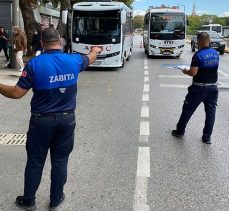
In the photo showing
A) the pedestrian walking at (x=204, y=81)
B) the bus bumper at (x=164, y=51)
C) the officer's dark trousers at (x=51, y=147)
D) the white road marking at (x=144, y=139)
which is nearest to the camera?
the officer's dark trousers at (x=51, y=147)

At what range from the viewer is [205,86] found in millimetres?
6844

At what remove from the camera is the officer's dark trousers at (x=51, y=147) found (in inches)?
160

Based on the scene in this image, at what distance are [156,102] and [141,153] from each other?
14.7 ft

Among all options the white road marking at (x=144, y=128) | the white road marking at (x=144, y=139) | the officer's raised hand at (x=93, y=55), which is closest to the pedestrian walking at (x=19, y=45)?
the white road marking at (x=144, y=128)

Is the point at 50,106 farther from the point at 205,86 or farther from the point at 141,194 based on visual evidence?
the point at 205,86

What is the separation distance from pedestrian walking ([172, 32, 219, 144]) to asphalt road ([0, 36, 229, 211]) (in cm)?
41

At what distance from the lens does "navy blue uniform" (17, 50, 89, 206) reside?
392 cm

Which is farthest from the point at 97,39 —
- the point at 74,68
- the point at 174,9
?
the point at 74,68

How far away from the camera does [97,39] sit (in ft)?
60.1

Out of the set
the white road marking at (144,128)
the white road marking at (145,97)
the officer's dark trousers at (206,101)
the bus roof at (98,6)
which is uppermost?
the bus roof at (98,6)

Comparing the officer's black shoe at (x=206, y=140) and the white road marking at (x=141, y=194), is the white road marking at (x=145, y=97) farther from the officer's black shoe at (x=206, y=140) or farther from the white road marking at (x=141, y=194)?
the white road marking at (x=141, y=194)

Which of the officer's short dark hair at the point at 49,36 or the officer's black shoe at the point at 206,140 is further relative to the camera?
the officer's black shoe at the point at 206,140

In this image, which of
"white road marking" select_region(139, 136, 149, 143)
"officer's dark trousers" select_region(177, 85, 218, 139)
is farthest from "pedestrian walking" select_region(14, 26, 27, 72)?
"officer's dark trousers" select_region(177, 85, 218, 139)

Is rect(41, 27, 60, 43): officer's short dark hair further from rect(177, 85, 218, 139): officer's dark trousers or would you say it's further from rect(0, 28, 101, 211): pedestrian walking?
rect(177, 85, 218, 139): officer's dark trousers
